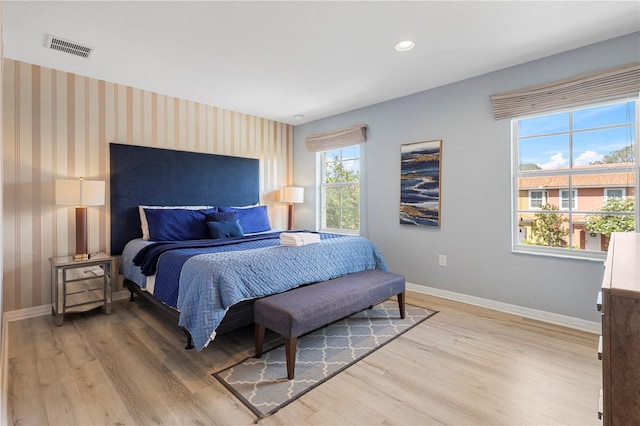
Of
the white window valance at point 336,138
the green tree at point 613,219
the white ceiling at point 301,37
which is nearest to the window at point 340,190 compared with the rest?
the white window valance at point 336,138

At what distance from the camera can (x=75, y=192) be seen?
2.90 metres

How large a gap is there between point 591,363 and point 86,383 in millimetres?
3274

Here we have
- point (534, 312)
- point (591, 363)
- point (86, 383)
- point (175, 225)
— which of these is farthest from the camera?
point (175, 225)

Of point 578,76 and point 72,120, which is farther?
point 72,120

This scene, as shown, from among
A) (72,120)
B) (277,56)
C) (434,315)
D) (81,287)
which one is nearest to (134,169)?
(72,120)

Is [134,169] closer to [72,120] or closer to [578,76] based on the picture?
[72,120]

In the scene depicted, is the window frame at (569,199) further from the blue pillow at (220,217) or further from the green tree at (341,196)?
the blue pillow at (220,217)

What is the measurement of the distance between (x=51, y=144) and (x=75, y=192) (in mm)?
655

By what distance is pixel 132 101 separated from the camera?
3582mm

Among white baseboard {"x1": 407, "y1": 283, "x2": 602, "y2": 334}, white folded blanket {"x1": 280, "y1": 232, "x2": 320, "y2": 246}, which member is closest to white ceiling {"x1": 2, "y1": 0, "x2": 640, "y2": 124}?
white folded blanket {"x1": 280, "y1": 232, "x2": 320, "y2": 246}

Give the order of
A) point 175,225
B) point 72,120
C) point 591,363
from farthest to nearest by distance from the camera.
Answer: point 175,225 < point 72,120 < point 591,363

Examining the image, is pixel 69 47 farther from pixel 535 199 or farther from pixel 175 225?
pixel 535 199

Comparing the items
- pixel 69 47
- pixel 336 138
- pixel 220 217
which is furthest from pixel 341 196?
pixel 69 47

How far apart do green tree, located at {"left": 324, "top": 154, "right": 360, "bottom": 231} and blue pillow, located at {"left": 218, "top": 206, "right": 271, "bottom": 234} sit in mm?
1105
